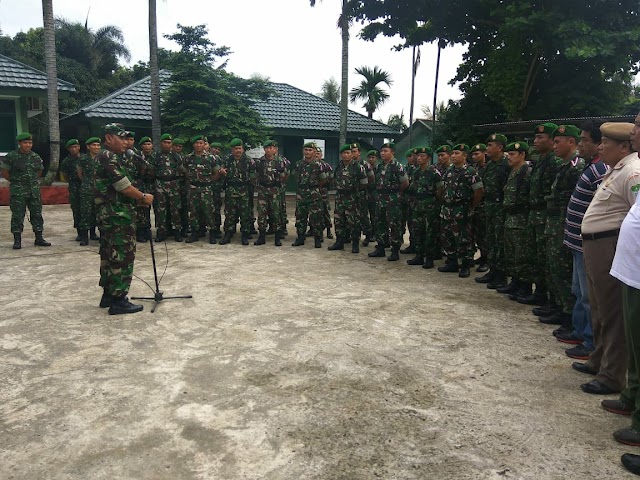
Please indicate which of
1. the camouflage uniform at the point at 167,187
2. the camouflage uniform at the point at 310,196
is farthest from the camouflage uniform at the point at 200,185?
the camouflage uniform at the point at 310,196

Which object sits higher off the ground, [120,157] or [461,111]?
[461,111]

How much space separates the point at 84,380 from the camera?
11.6 ft

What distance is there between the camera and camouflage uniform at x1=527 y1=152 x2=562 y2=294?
4.77 m

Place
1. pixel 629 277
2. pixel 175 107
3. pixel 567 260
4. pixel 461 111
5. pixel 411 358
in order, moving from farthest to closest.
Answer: pixel 461 111, pixel 175 107, pixel 567 260, pixel 411 358, pixel 629 277

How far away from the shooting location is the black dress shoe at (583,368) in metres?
3.70

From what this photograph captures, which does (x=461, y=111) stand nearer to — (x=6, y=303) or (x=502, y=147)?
(x=502, y=147)

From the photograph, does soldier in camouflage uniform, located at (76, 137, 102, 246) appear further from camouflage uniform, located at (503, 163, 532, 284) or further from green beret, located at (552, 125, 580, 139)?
green beret, located at (552, 125, 580, 139)

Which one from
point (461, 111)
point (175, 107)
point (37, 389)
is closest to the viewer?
point (37, 389)

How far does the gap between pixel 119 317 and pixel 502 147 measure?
466 centimetres

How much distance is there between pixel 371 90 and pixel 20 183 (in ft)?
99.4

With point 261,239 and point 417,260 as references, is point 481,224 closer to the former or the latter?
point 417,260

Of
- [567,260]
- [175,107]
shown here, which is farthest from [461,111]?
[567,260]

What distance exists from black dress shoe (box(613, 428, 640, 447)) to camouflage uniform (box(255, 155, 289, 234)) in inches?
257

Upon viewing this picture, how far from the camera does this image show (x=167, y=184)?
8781 mm
